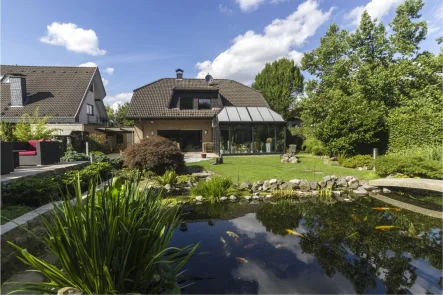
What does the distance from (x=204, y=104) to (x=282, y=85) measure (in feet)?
44.2

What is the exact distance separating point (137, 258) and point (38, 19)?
17.8ft

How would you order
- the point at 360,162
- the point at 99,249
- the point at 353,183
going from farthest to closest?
1. the point at 360,162
2. the point at 353,183
3. the point at 99,249

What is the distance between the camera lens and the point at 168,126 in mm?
21000

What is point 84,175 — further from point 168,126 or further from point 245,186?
point 168,126

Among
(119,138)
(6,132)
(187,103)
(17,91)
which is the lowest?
(119,138)

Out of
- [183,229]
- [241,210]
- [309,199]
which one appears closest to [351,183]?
[309,199]

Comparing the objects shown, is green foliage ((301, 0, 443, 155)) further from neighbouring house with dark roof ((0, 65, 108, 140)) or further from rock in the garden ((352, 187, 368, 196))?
neighbouring house with dark roof ((0, 65, 108, 140))

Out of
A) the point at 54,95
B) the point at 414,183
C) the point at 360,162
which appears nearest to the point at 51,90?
the point at 54,95

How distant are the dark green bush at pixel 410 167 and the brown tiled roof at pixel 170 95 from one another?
45.1 ft

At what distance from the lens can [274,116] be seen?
65.3 feet

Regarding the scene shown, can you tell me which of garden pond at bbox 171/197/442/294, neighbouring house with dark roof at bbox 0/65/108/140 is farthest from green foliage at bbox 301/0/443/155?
neighbouring house with dark roof at bbox 0/65/108/140

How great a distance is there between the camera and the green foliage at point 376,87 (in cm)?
1346

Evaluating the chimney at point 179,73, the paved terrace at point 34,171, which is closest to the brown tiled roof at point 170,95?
the chimney at point 179,73

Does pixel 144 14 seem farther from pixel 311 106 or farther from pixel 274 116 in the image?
pixel 311 106
